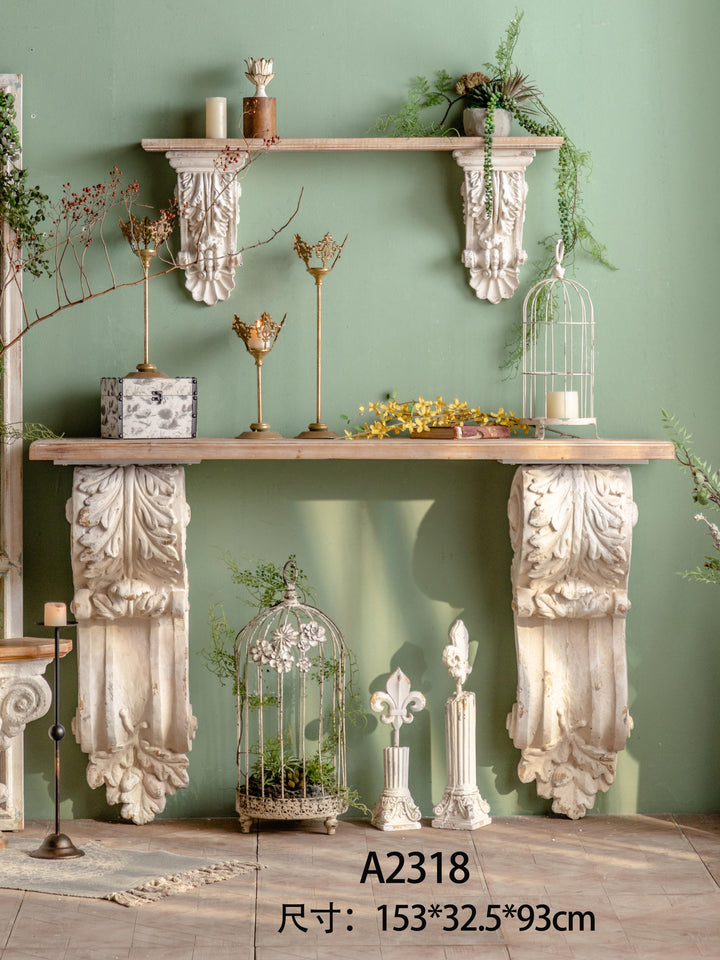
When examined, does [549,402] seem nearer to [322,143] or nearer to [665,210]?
[665,210]

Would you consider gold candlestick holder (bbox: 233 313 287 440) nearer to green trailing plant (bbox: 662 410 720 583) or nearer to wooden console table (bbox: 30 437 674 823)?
wooden console table (bbox: 30 437 674 823)

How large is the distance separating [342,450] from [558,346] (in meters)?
0.85

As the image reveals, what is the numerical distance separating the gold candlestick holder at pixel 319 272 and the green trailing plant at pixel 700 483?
3.56ft

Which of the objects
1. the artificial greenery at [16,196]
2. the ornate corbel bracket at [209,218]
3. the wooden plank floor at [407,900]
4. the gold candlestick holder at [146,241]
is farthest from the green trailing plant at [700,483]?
the artificial greenery at [16,196]

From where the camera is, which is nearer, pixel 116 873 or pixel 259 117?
pixel 116 873

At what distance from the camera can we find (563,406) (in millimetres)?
3701

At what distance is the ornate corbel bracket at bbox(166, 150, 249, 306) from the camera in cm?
378

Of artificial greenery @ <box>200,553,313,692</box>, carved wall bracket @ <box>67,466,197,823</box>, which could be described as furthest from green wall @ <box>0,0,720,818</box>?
carved wall bracket @ <box>67,466,197,823</box>

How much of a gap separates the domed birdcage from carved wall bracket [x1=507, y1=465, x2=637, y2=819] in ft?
1.95

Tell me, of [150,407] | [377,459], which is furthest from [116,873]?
[377,459]

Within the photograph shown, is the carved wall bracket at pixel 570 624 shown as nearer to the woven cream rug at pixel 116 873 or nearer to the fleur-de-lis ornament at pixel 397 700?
the fleur-de-lis ornament at pixel 397 700

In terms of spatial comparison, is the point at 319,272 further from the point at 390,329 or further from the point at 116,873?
the point at 116,873

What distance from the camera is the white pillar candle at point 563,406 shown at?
3701 mm

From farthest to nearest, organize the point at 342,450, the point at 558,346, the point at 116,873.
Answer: the point at 558,346 → the point at 342,450 → the point at 116,873
